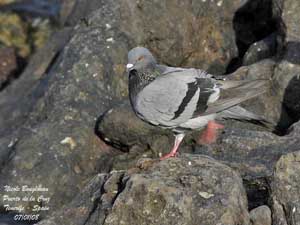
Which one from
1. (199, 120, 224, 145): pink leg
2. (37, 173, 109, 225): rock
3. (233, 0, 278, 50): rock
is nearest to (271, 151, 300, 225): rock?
(37, 173, 109, 225): rock

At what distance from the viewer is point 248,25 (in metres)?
15.0

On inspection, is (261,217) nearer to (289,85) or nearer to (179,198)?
(179,198)

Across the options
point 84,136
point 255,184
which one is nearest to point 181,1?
point 84,136

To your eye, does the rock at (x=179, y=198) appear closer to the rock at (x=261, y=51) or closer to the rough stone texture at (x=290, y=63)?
the rough stone texture at (x=290, y=63)

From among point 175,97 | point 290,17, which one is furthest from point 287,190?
point 290,17

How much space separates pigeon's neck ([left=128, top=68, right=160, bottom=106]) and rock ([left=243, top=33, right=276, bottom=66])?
4.43m

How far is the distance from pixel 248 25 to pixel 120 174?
765 cm

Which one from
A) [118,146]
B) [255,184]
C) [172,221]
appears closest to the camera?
[172,221]

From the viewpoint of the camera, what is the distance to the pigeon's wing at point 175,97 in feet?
29.7

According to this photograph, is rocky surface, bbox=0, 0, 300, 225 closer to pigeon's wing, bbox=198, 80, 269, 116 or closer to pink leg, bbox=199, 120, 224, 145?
pink leg, bbox=199, 120, 224, 145

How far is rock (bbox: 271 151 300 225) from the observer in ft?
23.7

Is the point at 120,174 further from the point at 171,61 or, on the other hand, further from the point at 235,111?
the point at 171,61

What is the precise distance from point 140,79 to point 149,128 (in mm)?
2319

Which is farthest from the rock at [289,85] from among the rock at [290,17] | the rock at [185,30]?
the rock at [185,30]
